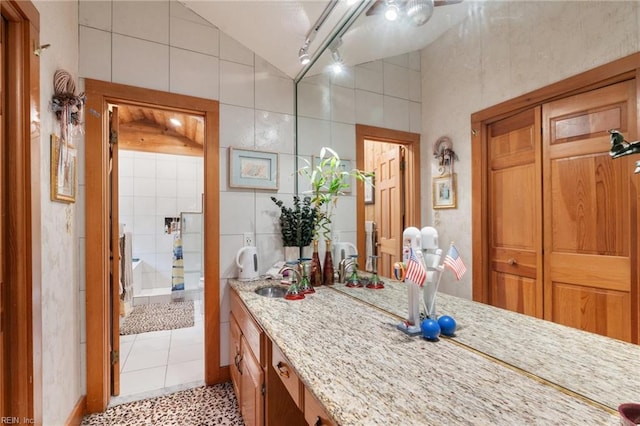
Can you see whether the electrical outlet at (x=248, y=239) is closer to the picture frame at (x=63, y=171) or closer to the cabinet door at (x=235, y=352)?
the cabinet door at (x=235, y=352)

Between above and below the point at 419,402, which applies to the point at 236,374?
below

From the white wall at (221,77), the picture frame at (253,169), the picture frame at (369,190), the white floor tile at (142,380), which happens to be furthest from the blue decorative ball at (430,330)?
the white floor tile at (142,380)

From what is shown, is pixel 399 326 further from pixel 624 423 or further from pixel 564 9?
pixel 564 9

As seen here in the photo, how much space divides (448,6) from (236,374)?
2.19 meters

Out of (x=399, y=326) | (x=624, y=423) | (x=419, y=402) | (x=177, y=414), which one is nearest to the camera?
(x=624, y=423)

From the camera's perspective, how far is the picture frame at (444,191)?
0.96 metres

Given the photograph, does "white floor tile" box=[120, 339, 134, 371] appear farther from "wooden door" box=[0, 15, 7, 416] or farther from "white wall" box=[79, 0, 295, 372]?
"wooden door" box=[0, 15, 7, 416]

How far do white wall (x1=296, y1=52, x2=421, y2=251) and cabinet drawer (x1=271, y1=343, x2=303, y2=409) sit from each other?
75cm

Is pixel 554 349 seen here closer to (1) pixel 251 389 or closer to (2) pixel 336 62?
(1) pixel 251 389

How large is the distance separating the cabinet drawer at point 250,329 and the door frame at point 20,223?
833 millimetres

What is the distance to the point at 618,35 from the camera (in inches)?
22.2

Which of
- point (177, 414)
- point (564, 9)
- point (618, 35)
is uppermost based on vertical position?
point (564, 9)

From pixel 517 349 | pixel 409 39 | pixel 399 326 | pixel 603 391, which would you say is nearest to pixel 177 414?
pixel 399 326

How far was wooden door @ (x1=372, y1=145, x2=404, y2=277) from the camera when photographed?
47.2 inches
